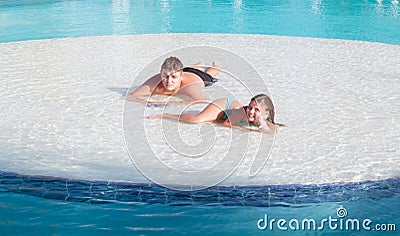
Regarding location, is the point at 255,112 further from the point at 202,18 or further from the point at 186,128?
the point at 202,18

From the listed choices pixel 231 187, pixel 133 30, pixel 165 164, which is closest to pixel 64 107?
pixel 165 164

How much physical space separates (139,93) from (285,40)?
3.05m

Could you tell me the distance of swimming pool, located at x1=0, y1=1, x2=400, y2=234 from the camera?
2619mm

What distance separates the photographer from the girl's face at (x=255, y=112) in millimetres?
3441

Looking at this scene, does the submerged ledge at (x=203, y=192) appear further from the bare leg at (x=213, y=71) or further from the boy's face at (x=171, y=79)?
the bare leg at (x=213, y=71)

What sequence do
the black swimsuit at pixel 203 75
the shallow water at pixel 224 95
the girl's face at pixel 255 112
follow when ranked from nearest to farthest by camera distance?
the shallow water at pixel 224 95
the girl's face at pixel 255 112
the black swimsuit at pixel 203 75

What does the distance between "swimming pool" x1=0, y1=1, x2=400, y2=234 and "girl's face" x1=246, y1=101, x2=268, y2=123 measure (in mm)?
166

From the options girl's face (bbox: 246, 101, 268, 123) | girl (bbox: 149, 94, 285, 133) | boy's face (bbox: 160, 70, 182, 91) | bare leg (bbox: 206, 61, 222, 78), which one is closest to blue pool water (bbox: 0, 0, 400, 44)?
bare leg (bbox: 206, 61, 222, 78)

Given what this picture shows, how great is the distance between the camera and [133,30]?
8.55 metres

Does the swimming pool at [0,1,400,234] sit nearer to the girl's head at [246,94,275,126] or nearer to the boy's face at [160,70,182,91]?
the girl's head at [246,94,275,126]

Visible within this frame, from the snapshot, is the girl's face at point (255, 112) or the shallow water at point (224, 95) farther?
the girl's face at point (255, 112)

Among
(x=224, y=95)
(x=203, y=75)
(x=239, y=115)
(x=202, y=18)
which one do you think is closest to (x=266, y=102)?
(x=239, y=115)

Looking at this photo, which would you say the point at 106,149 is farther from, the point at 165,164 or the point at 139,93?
the point at 139,93

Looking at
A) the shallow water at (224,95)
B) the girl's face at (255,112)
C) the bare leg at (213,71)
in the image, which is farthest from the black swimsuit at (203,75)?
the girl's face at (255,112)
